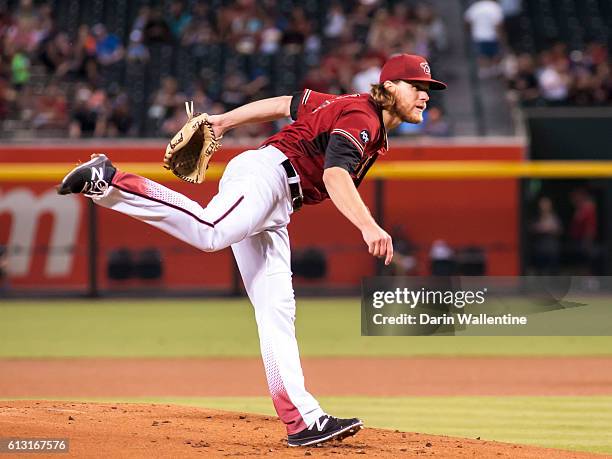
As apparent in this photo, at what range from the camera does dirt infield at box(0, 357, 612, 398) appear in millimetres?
8375

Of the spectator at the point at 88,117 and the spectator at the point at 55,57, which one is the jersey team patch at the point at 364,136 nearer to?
the spectator at the point at 88,117

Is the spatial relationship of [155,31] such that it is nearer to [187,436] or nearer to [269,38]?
[269,38]

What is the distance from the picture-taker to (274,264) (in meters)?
5.49

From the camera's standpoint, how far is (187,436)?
554 centimetres

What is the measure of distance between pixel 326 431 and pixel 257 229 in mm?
1033

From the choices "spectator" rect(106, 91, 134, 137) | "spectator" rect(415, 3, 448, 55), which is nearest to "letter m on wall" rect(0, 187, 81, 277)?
"spectator" rect(106, 91, 134, 137)

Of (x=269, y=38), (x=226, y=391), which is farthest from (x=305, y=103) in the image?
(x=269, y=38)

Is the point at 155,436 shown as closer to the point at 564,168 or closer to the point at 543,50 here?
the point at 564,168

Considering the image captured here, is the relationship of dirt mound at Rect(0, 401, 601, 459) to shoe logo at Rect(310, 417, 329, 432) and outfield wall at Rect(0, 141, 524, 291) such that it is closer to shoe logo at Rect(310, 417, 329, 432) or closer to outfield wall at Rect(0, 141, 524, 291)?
shoe logo at Rect(310, 417, 329, 432)

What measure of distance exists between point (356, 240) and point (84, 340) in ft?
20.9

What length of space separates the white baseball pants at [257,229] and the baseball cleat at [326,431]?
1.5 inches

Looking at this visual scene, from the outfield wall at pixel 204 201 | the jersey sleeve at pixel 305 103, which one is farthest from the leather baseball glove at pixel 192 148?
the outfield wall at pixel 204 201

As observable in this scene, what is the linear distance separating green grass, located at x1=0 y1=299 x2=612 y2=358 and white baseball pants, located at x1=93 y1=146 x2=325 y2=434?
5.15m

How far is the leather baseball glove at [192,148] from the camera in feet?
18.2
